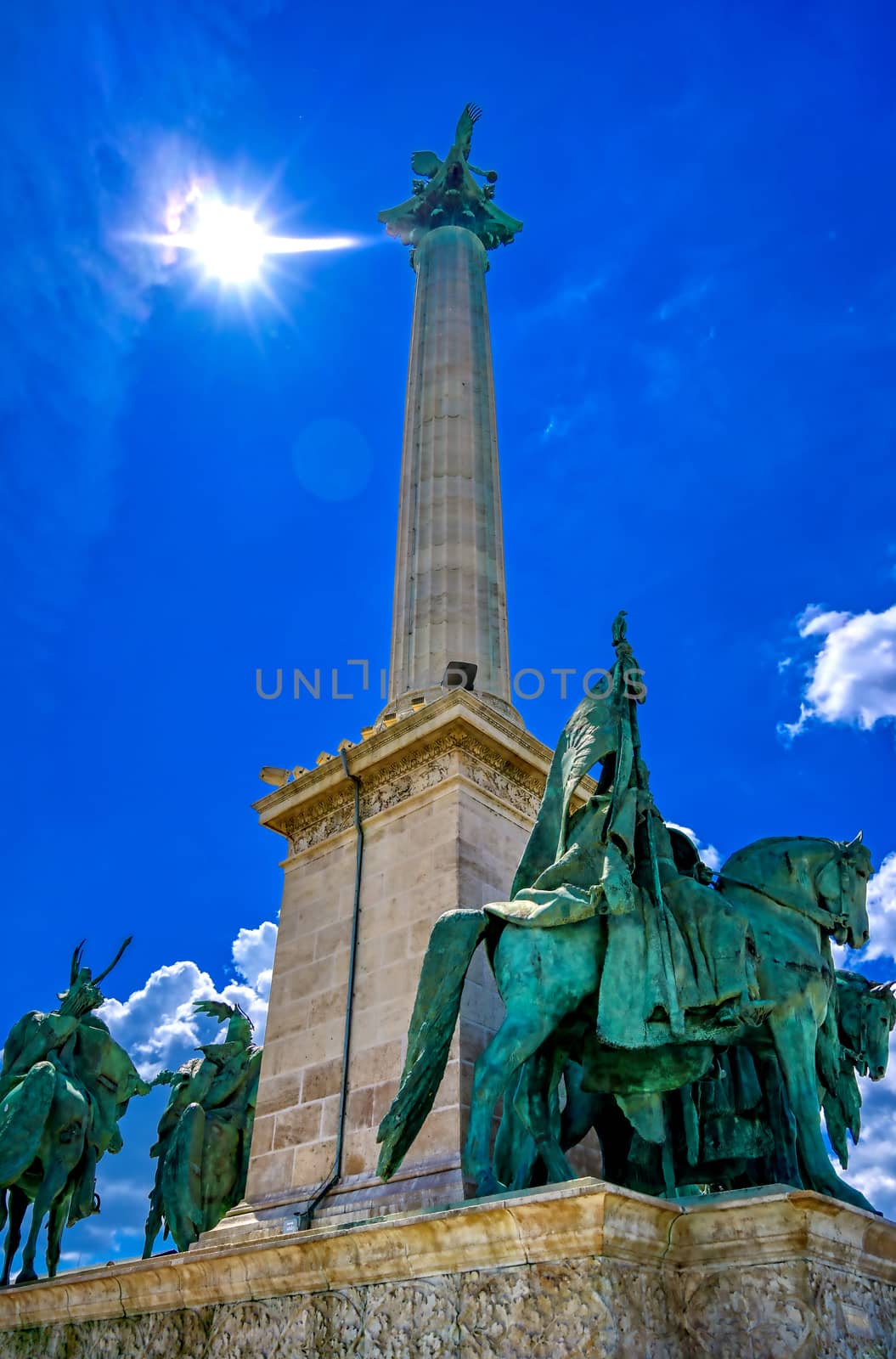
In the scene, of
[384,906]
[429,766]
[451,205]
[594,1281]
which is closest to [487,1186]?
[594,1281]

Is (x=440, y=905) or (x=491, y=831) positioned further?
(x=491, y=831)

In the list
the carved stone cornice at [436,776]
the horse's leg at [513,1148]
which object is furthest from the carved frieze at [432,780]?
the horse's leg at [513,1148]

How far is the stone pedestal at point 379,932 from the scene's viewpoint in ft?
31.1

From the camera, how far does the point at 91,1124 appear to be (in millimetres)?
14688

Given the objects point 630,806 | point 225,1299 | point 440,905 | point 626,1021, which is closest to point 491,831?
point 440,905

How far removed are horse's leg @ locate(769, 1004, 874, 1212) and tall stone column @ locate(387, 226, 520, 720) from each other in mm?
5727

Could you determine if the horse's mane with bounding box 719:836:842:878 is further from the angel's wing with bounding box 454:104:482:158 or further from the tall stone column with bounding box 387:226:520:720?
the angel's wing with bounding box 454:104:482:158

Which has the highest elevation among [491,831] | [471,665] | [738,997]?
[471,665]

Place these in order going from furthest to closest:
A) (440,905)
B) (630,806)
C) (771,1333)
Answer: (440,905) < (630,806) < (771,1333)

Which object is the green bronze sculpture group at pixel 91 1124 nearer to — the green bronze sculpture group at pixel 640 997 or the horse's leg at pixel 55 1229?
the horse's leg at pixel 55 1229

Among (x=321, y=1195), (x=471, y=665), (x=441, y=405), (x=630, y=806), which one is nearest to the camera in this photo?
(x=630, y=806)

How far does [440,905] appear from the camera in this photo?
1012 centimetres

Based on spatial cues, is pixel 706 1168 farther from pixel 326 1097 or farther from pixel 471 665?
pixel 471 665

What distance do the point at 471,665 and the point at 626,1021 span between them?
6.16 m
